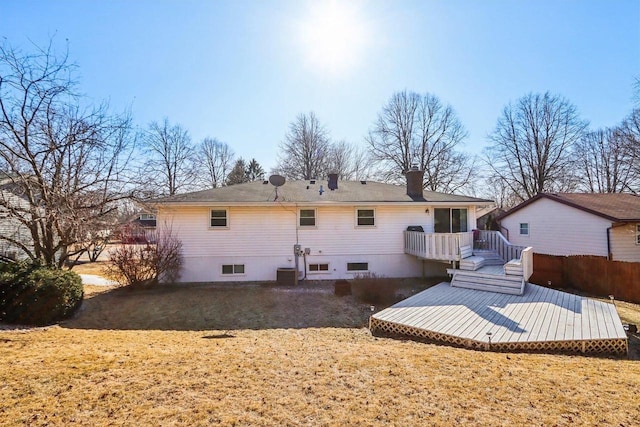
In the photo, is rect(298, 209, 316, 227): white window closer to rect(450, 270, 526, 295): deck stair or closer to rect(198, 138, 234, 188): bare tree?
rect(450, 270, 526, 295): deck stair

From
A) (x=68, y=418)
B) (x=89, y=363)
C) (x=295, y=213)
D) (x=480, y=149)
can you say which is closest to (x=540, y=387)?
(x=68, y=418)

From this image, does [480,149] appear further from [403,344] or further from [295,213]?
[403,344]

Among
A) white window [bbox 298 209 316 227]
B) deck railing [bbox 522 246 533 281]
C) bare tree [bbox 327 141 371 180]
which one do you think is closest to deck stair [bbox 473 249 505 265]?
deck railing [bbox 522 246 533 281]

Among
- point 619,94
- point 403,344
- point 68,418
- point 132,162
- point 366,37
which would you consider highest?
point 619,94

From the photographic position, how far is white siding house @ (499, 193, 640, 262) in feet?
47.1

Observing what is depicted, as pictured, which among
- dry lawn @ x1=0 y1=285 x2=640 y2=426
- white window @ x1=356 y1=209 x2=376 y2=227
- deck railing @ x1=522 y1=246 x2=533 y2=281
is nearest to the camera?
dry lawn @ x1=0 y1=285 x2=640 y2=426

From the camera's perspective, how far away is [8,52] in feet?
25.0

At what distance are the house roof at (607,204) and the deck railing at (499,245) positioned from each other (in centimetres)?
530

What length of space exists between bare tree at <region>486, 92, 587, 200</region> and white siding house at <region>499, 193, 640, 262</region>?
39.6 ft

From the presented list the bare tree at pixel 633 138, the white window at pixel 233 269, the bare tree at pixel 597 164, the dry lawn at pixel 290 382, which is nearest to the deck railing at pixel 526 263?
the dry lawn at pixel 290 382

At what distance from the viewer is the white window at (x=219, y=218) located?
13.0 meters

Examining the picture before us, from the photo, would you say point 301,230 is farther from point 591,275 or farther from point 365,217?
point 591,275

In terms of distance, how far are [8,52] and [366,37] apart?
10112mm

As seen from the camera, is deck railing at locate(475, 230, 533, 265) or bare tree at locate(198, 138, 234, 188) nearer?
deck railing at locate(475, 230, 533, 265)
